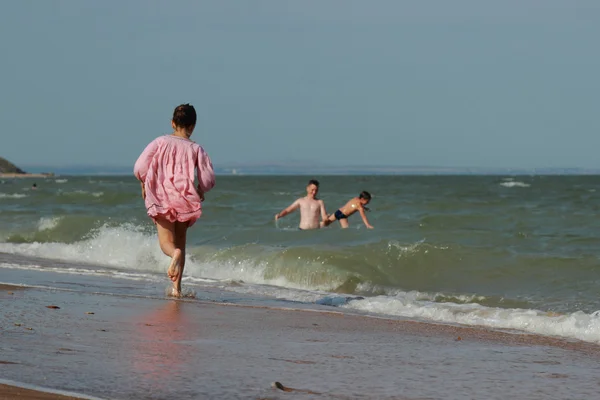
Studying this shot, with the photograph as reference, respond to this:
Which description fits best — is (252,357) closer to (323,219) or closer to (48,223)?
(323,219)

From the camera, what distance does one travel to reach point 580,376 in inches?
201

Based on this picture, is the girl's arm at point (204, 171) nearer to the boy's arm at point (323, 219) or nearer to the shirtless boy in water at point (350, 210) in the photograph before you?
the boy's arm at point (323, 219)

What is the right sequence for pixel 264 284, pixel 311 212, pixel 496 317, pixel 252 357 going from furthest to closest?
pixel 311 212
pixel 264 284
pixel 496 317
pixel 252 357

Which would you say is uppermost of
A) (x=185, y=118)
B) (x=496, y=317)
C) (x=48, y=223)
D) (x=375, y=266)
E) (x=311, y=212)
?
(x=185, y=118)

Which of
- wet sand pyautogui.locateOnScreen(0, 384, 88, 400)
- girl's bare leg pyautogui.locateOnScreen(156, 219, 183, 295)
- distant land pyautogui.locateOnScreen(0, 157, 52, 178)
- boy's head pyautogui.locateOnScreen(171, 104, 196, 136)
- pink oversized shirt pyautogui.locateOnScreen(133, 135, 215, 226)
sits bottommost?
distant land pyautogui.locateOnScreen(0, 157, 52, 178)

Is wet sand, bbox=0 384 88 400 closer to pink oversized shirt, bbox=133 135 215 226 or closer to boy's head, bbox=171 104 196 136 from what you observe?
Result: pink oversized shirt, bbox=133 135 215 226

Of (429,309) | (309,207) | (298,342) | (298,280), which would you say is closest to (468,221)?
(309,207)

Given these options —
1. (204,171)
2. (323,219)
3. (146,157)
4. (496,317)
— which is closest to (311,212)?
(323,219)

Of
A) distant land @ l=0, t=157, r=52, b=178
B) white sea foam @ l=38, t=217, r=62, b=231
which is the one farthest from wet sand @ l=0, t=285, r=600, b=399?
distant land @ l=0, t=157, r=52, b=178

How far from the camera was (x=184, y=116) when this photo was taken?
780 cm

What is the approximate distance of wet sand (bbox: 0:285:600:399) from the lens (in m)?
4.36

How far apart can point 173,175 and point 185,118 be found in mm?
467

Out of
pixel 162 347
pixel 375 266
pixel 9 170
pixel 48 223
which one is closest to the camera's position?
pixel 162 347

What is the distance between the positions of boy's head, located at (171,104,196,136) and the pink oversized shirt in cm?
12
